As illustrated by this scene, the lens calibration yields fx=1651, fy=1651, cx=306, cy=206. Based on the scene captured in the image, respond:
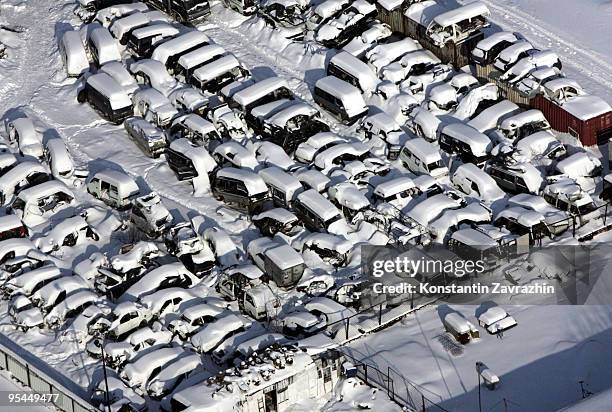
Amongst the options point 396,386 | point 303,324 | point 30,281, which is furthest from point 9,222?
point 396,386

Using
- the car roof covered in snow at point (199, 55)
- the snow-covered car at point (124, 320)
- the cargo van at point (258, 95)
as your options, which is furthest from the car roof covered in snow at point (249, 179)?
the car roof covered in snow at point (199, 55)

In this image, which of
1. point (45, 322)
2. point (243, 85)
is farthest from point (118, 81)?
point (45, 322)

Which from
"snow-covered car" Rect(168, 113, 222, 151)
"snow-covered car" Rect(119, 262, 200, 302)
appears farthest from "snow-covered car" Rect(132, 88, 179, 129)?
"snow-covered car" Rect(119, 262, 200, 302)

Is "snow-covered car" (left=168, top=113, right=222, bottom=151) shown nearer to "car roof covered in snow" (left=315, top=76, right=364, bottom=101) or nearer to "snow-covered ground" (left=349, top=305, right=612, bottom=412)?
"car roof covered in snow" (left=315, top=76, right=364, bottom=101)

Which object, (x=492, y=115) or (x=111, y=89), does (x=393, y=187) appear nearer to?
(x=492, y=115)

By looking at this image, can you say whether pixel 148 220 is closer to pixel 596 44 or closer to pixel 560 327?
pixel 560 327

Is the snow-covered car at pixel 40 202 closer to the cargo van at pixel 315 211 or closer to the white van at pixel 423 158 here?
the cargo van at pixel 315 211
